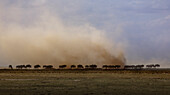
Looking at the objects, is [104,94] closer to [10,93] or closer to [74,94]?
[74,94]

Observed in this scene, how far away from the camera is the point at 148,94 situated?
110ft

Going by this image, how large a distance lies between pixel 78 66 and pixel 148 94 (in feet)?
436

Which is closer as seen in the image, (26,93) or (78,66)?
(26,93)

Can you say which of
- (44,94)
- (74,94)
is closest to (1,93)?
(44,94)

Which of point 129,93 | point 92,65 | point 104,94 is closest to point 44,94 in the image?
point 104,94

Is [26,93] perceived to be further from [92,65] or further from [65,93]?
[92,65]

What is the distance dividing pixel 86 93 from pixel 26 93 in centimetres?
562

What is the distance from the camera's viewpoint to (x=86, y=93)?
110 feet

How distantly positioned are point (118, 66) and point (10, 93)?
131 m

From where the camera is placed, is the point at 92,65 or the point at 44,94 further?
the point at 92,65

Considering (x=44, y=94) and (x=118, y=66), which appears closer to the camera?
(x=44, y=94)

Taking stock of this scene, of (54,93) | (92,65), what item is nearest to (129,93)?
(54,93)

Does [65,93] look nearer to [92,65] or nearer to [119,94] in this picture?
[119,94]

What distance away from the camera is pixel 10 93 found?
3375cm
